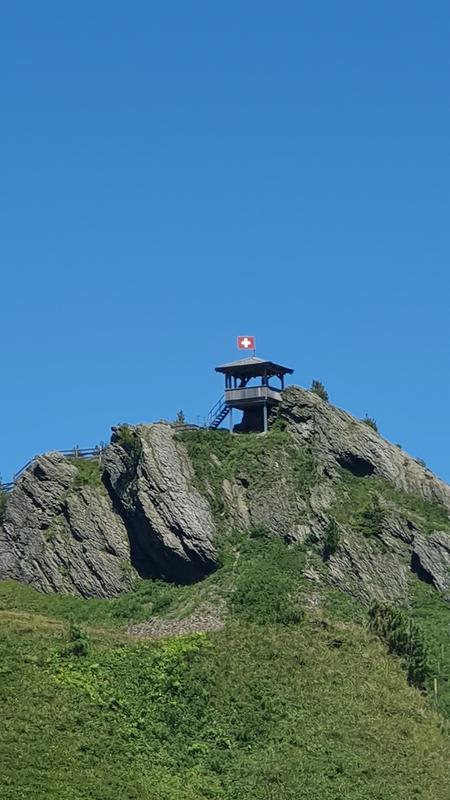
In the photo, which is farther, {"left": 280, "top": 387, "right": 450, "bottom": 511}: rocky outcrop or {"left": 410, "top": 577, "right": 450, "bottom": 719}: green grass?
{"left": 280, "top": 387, "right": 450, "bottom": 511}: rocky outcrop

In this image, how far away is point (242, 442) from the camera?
111 meters

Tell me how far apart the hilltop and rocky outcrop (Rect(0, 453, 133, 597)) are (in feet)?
0.41

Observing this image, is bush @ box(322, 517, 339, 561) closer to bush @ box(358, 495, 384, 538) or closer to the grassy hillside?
bush @ box(358, 495, 384, 538)

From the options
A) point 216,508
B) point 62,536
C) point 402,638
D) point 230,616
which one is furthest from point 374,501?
point 62,536

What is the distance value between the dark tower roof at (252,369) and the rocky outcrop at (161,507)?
8.18 meters

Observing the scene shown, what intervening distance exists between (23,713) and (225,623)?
770 inches

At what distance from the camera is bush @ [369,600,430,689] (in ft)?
290

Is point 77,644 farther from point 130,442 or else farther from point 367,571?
point 130,442

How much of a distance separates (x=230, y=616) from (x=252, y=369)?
23448 mm

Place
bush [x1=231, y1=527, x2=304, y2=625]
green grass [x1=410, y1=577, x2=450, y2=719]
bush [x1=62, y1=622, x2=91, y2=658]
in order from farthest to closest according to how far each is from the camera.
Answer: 1. bush [x1=231, y1=527, x2=304, y2=625]
2. green grass [x1=410, y1=577, x2=450, y2=719]
3. bush [x1=62, y1=622, x2=91, y2=658]

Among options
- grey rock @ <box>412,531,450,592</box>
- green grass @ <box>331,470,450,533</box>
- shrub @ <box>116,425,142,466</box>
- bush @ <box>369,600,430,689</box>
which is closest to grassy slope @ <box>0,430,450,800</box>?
bush @ <box>369,600,430,689</box>

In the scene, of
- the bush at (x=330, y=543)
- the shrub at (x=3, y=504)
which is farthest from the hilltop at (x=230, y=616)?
the shrub at (x=3, y=504)

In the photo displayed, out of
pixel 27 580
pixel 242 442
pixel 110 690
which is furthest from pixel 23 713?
pixel 242 442

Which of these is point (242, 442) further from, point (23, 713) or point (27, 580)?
point (23, 713)
